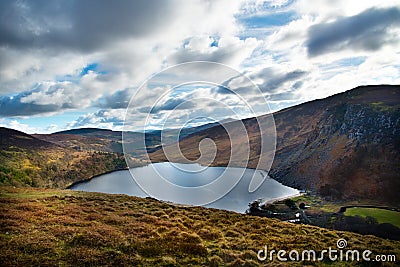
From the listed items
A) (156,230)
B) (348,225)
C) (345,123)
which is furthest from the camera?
(345,123)

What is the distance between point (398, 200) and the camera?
241 ft

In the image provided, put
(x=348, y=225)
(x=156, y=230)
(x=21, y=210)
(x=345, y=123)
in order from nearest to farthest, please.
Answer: (x=156, y=230)
(x=21, y=210)
(x=348, y=225)
(x=345, y=123)

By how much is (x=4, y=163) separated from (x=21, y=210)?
10587cm

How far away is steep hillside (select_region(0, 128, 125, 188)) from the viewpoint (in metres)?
103

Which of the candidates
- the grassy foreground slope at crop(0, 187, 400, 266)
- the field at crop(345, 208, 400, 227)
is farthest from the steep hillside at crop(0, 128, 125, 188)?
the field at crop(345, 208, 400, 227)

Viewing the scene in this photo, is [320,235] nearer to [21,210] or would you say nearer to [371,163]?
[21,210]

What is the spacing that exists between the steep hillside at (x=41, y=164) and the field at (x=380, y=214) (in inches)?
3767

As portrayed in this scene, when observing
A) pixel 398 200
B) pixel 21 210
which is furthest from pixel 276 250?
pixel 398 200

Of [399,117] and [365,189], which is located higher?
[399,117]

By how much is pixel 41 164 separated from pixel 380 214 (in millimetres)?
138805

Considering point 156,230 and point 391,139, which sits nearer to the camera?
point 156,230

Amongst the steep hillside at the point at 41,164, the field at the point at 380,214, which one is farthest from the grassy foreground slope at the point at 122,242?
the steep hillside at the point at 41,164

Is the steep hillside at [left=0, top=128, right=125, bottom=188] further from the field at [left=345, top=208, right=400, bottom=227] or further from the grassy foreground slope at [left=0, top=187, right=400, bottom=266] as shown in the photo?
the field at [left=345, top=208, right=400, bottom=227]

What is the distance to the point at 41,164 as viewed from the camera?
5256 inches
